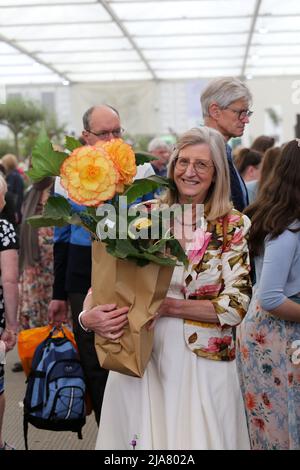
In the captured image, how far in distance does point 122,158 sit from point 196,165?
543mm

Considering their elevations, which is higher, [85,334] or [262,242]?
[262,242]

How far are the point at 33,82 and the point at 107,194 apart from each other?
13046 mm

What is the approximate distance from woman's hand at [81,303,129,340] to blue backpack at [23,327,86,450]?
1.06 metres

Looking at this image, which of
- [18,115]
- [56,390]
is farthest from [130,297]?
[18,115]

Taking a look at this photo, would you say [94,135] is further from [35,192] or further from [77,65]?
[77,65]

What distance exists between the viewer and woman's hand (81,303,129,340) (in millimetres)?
2275

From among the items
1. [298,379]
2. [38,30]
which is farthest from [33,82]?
[298,379]

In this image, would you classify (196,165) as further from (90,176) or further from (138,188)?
(90,176)

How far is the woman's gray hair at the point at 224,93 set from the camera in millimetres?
3594

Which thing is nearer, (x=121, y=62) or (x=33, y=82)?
(x=121, y=62)

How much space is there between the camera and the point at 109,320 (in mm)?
2281

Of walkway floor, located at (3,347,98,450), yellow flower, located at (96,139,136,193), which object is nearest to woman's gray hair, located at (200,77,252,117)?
yellow flower, located at (96,139,136,193)

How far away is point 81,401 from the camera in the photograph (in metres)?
3.39

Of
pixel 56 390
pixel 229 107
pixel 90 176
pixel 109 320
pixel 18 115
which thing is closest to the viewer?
pixel 90 176
